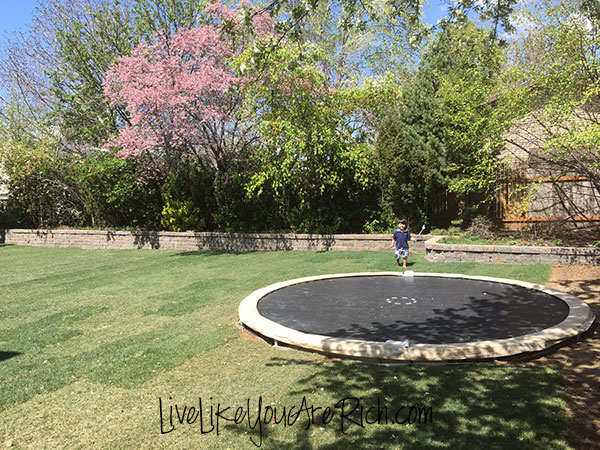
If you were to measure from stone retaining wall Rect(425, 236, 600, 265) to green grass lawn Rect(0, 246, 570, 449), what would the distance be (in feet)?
16.9

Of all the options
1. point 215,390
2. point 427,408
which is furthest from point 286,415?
point 427,408

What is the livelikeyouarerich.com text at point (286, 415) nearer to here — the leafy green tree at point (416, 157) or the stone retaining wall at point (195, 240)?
the stone retaining wall at point (195, 240)

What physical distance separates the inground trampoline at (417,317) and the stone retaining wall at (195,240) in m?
4.57

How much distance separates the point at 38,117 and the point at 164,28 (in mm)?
9302

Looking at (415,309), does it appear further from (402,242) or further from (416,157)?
(416,157)

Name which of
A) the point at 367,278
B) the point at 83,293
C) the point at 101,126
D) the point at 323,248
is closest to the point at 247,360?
the point at 367,278

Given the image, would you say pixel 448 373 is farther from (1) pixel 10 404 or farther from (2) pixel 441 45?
(2) pixel 441 45

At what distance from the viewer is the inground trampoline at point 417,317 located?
3.74m

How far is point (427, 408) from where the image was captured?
2879mm

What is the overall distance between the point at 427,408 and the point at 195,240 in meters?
11.5

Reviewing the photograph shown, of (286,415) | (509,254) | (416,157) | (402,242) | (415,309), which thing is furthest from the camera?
(416,157)

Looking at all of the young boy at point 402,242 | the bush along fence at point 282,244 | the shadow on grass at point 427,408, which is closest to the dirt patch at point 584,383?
the shadow on grass at point 427,408

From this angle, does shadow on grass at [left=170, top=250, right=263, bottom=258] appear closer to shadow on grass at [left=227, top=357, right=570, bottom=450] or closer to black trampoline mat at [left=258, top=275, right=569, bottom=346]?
black trampoline mat at [left=258, top=275, right=569, bottom=346]

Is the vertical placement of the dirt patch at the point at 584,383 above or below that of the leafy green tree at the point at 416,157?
below
